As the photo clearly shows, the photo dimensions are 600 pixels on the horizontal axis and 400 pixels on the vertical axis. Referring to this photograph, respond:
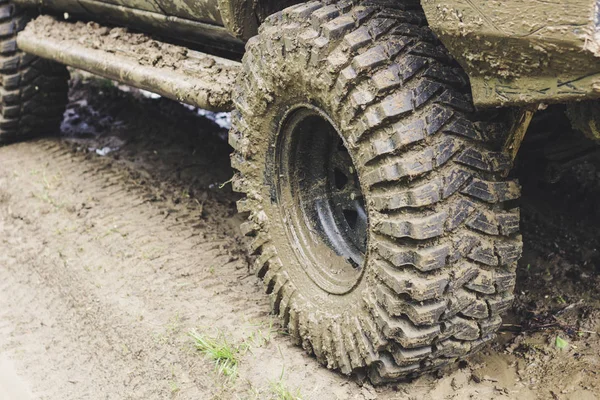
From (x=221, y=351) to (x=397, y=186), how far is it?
0.99 m

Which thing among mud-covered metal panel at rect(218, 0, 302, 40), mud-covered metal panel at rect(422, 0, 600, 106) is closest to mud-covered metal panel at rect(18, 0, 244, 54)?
mud-covered metal panel at rect(218, 0, 302, 40)

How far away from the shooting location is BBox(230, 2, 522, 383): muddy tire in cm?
209

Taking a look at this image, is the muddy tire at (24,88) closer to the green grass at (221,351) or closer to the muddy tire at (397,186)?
the muddy tire at (397,186)

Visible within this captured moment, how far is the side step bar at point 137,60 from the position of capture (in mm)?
2984

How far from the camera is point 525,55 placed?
5.48ft

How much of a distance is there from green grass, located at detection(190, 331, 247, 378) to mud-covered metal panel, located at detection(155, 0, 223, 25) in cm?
131

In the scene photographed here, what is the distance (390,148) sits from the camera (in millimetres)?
2098

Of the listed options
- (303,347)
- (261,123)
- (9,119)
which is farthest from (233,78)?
(9,119)

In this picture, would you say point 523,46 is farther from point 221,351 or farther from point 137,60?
point 137,60

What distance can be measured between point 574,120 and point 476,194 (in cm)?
36

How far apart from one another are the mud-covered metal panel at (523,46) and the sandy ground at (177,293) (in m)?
1.08

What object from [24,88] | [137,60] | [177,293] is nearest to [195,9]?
[137,60]

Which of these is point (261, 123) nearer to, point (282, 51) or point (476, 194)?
point (282, 51)

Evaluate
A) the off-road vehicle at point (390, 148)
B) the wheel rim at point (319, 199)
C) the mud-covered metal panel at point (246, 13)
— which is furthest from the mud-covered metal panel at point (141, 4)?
the wheel rim at point (319, 199)
